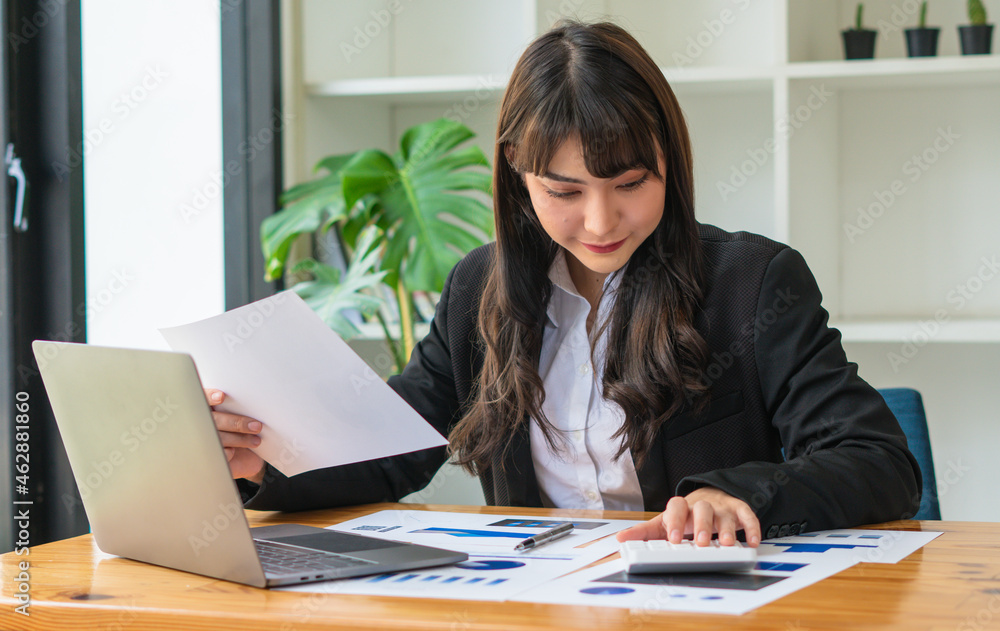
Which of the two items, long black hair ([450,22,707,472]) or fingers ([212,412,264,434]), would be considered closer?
fingers ([212,412,264,434])

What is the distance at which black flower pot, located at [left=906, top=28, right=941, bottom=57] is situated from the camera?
83.5 inches

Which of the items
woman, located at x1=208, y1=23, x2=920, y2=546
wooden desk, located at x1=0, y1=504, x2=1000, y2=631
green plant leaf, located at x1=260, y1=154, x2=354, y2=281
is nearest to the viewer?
wooden desk, located at x1=0, y1=504, x2=1000, y2=631

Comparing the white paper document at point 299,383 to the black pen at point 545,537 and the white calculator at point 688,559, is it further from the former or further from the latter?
the white calculator at point 688,559

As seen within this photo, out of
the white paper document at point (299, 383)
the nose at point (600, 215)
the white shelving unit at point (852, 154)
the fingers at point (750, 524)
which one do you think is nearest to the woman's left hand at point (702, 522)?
the fingers at point (750, 524)

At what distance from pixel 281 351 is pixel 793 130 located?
5.21 ft

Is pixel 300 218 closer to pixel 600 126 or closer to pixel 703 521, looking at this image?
pixel 600 126

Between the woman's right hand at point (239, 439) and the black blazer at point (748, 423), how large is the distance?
0.08 ft

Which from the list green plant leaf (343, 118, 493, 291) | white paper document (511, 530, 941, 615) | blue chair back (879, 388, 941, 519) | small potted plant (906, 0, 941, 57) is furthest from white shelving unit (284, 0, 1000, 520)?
white paper document (511, 530, 941, 615)

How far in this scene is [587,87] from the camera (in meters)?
1.11

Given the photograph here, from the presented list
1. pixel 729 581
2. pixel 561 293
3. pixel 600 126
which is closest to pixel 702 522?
pixel 729 581

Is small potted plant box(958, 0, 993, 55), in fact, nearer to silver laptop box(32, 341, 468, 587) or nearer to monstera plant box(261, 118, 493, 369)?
monstera plant box(261, 118, 493, 369)

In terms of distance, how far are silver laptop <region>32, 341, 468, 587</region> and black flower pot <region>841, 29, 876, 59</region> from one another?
70.6 inches

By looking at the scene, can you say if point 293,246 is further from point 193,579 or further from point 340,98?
point 193,579

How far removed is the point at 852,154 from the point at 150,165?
1.70 metres
